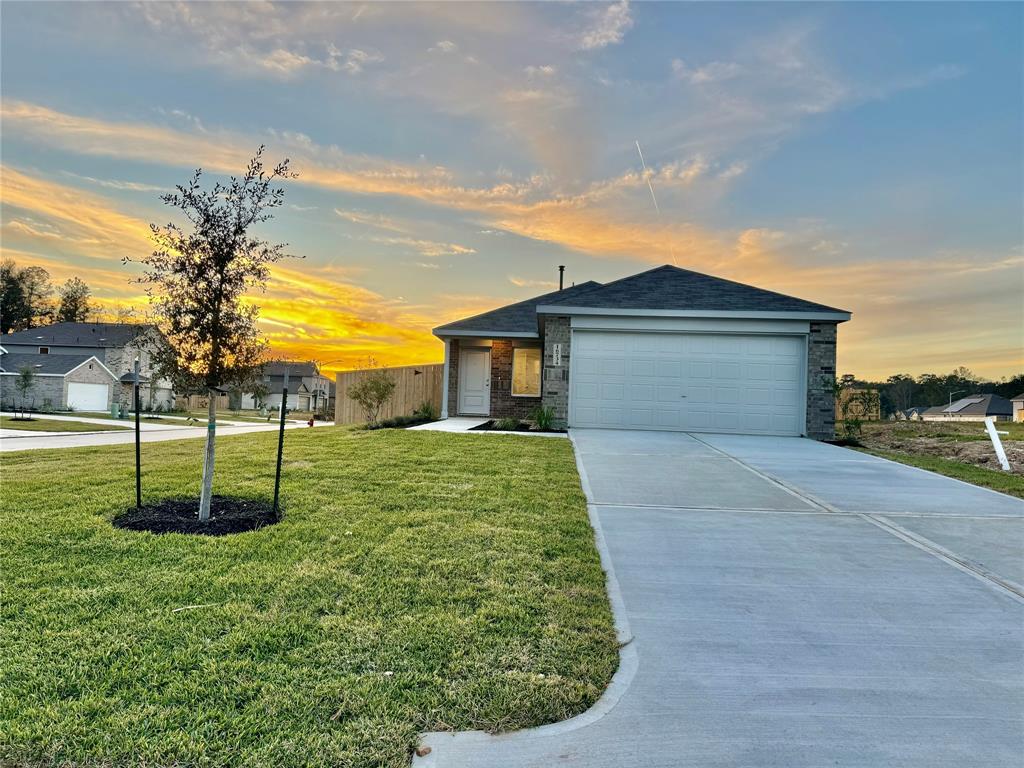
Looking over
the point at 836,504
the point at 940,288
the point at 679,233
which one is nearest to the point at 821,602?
the point at 836,504

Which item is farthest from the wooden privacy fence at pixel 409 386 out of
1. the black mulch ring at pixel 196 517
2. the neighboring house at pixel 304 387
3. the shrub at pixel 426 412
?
the neighboring house at pixel 304 387

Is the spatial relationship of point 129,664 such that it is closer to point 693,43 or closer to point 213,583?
point 213,583

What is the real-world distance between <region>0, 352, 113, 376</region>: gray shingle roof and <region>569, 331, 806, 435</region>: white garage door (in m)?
34.1

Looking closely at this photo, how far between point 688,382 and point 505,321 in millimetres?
6123

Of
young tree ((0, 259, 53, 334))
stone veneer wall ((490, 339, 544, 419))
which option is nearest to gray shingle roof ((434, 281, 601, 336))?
stone veneer wall ((490, 339, 544, 419))

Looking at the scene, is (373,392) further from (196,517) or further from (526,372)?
(196,517)

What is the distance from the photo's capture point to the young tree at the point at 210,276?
4.86 metres

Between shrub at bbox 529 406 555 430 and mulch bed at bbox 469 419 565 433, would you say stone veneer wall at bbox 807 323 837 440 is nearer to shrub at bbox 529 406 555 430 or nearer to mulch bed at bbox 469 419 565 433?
mulch bed at bbox 469 419 565 433

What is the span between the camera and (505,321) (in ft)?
56.2

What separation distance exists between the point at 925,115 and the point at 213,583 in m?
14.2

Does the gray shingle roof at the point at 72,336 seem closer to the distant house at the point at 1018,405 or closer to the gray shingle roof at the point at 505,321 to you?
the gray shingle roof at the point at 505,321

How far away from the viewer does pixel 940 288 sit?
15414 millimetres

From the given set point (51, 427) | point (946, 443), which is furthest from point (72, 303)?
point (946, 443)

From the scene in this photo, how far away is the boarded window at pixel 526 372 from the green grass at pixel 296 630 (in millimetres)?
11102
